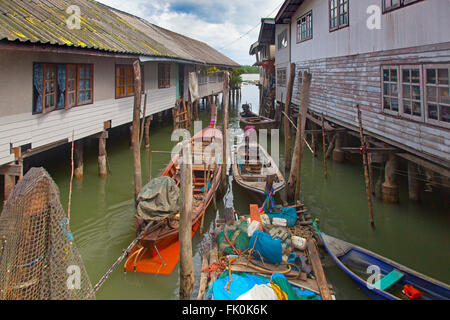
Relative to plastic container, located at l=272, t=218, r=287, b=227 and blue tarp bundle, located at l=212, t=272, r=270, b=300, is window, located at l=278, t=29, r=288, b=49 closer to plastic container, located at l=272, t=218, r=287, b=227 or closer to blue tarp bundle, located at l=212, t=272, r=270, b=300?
plastic container, located at l=272, t=218, r=287, b=227

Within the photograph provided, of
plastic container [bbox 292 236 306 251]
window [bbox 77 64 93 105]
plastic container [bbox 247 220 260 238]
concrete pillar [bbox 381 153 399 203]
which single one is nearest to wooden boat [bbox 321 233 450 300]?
plastic container [bbox 292 236 306 251]

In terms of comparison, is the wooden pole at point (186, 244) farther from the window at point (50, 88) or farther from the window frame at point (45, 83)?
the window at point (50, 88)

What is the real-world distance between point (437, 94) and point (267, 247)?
500cm

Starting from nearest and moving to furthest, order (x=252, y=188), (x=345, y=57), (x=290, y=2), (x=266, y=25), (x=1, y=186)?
(x=252, y=188)
(x=1, y=186)
(x=345, y=57)
(x=290, y=2)
(x=266, y=25)

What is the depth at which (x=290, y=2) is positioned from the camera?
1805 centimetres

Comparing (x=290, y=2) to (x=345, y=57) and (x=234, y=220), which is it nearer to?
(x=345, y=57)

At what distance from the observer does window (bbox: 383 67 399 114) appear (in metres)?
9.16

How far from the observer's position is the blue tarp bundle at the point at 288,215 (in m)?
8.45

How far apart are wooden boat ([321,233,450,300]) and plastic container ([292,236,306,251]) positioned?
0.50 m

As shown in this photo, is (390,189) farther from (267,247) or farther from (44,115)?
(44,115)

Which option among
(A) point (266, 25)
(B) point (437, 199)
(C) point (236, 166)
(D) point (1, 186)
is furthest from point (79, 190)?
(A) point (266, 25)

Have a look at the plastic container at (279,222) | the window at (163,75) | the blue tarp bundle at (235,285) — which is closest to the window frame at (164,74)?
the window at (163,75)

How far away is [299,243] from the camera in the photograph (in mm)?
7332

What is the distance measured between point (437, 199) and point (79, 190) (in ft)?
37.9
